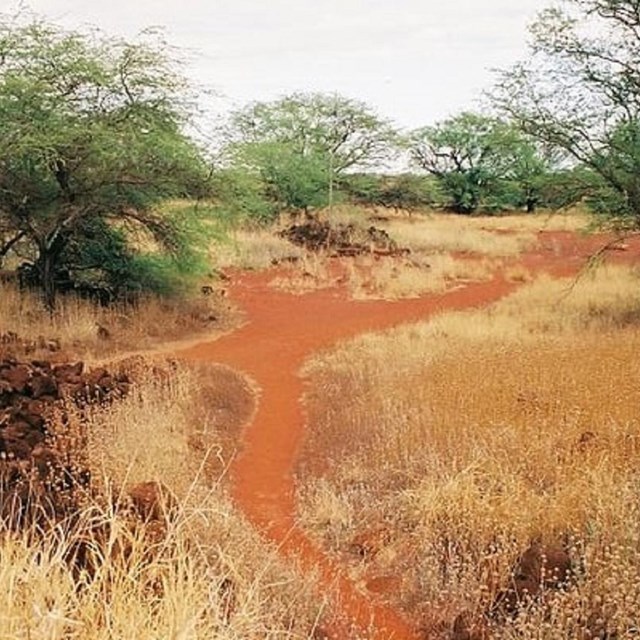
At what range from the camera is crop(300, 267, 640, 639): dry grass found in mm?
4398

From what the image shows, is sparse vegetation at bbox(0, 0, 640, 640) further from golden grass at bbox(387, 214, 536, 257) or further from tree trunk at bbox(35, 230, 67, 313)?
golden grass at bbox(387, 214, 536, 257)

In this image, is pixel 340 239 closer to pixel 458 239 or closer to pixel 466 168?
pixel 458 239

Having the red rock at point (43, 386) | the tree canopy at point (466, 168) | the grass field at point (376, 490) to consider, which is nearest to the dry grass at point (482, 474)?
the grass field at point (376, 490)

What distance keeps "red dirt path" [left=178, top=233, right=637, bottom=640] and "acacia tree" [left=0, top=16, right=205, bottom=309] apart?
279 centimetres

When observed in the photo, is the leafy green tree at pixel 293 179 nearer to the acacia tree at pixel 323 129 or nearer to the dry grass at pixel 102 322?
the acacia tree at pixel 323 129

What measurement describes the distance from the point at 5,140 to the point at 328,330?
5521mm

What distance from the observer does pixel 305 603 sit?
421cm

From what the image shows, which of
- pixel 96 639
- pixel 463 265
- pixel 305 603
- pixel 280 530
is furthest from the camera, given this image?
pixel 463 265

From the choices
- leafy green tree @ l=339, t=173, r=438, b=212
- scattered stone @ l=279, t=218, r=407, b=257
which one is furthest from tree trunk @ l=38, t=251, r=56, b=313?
leafy green tree @ l=339, t=173, r=438, b=212

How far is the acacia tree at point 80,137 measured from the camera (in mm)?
12234

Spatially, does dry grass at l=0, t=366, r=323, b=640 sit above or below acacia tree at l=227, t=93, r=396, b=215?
below

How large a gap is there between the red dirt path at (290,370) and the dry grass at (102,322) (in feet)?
2.51

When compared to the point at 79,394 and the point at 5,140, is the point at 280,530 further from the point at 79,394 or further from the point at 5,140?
the point at 5,140

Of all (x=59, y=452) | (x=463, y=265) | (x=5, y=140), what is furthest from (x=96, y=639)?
(x=463, y=265)
